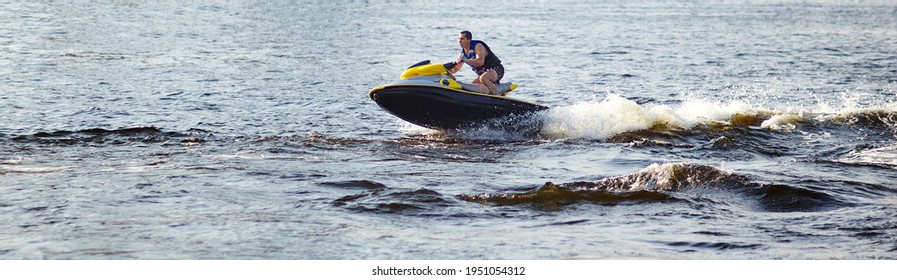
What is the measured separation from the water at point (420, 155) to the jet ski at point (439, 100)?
1.07ft

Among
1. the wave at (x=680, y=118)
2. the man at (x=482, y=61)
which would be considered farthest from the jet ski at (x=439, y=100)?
the wave at (x=680, y=118)

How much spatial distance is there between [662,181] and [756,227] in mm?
1995

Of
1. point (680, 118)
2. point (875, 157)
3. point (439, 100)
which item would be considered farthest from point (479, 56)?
point (875, 157)

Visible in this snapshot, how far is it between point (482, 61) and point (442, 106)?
0.88 m

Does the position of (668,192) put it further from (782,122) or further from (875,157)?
(782,122)

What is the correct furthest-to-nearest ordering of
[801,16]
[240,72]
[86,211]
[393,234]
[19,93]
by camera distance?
[801,16] → [240,72] → [19,93] → [86,211] → [393,234]

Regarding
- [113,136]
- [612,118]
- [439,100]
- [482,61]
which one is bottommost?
[113,136]

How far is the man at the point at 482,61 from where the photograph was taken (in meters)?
14.8

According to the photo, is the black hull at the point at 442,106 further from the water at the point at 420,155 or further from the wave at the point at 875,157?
the wave at the point at 875,157

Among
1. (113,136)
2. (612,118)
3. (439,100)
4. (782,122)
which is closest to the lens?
(113,136)

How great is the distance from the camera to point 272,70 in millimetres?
23719

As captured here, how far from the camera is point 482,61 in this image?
14797 millimetres
